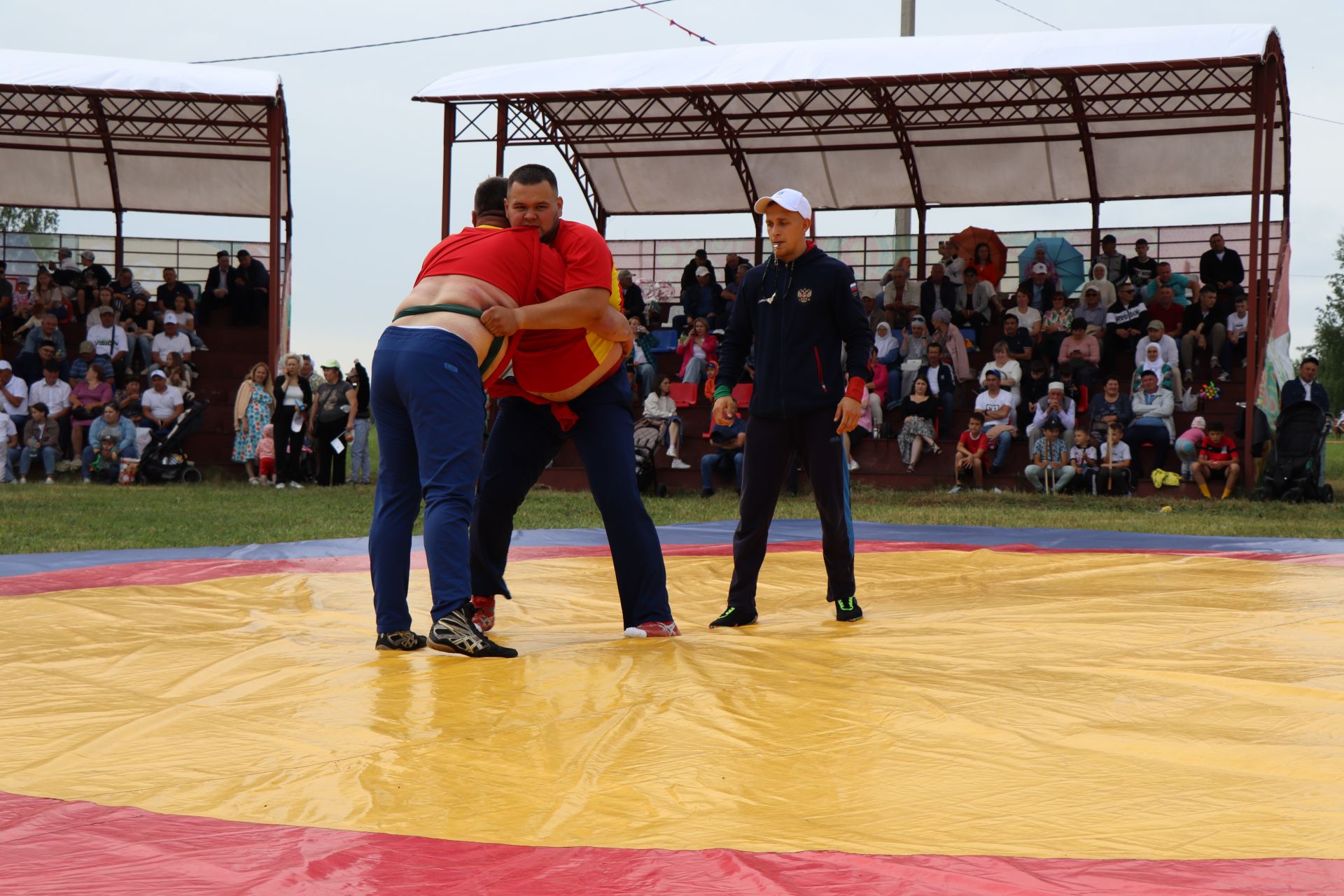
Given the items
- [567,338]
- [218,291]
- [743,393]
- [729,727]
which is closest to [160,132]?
[218,291]

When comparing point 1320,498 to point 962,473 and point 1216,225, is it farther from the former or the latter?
point 1216,225

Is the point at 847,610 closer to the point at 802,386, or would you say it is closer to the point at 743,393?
the point at 802,386

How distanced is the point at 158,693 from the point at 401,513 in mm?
926

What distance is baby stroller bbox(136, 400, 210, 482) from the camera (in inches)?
541

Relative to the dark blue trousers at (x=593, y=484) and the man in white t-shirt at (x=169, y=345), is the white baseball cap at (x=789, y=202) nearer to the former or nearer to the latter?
the dark blue trousers at (x=593, y=484)

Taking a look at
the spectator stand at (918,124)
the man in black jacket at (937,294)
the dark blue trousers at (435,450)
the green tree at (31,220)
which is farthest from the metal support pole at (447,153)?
the green tree at (31,220)

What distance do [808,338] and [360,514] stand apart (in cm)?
666

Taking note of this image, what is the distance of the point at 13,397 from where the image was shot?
14.1m

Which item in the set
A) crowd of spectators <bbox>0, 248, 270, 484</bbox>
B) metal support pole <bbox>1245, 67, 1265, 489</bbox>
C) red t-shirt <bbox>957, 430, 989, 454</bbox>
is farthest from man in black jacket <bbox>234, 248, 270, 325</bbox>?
metal support pole <bbox>1245, 67, 1265, 489</bbox>

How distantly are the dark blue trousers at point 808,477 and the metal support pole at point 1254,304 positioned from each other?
29.8 feet

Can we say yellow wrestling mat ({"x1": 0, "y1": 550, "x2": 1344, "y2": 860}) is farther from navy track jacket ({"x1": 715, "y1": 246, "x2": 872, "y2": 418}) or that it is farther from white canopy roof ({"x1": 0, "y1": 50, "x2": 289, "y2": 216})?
white canopy roof ({"x1": 0, "y1": 50, "x2": 289, "y2": 216})

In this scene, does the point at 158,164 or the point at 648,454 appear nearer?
the point at 648,454

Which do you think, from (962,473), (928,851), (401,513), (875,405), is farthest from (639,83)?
(928,851)

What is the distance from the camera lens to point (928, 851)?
6.46 ft
